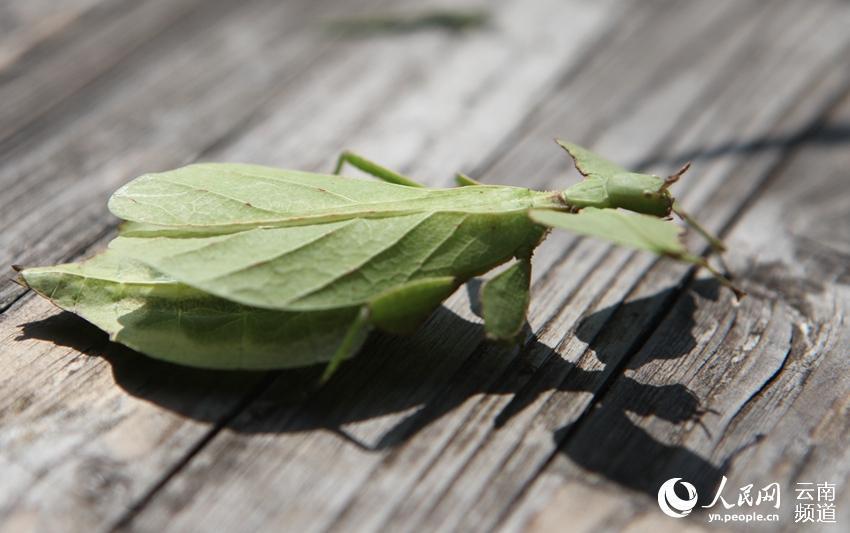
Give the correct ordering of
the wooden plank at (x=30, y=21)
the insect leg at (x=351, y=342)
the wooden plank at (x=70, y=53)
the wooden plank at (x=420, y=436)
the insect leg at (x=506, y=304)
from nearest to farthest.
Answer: the wooden plank at (x=420, y=436), the insect leg at (x=351, y=342), the insect leg at (x=506, y=304), the wooden plank at (x=70, y=53), the wooden plank at (x=30, y=21)

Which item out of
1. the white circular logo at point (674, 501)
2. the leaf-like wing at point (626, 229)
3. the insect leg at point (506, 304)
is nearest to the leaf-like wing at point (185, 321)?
the insect leg at point (506, 304)

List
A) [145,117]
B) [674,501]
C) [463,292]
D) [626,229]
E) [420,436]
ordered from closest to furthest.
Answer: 1. [674,501]
2. [420,436]
3. [626,229]
4. [463,292]
5. [145,117]

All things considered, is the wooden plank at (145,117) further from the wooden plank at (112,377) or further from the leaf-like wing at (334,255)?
the leaf-like wing at (334,255)

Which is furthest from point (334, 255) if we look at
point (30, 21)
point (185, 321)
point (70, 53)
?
point (30, 21)

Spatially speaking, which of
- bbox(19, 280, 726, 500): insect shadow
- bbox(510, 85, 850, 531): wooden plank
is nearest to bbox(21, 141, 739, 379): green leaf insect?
bbox(19, 280, 726, 500): insect shadow

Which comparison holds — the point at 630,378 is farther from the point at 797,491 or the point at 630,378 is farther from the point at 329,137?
the point at 329,137

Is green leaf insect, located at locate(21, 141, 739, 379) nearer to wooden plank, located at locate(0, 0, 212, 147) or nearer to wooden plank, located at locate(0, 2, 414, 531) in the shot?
wooden plank, located at locate(0, 2, 414, 531)

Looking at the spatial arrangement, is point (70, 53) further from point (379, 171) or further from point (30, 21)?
point (379, 171)
